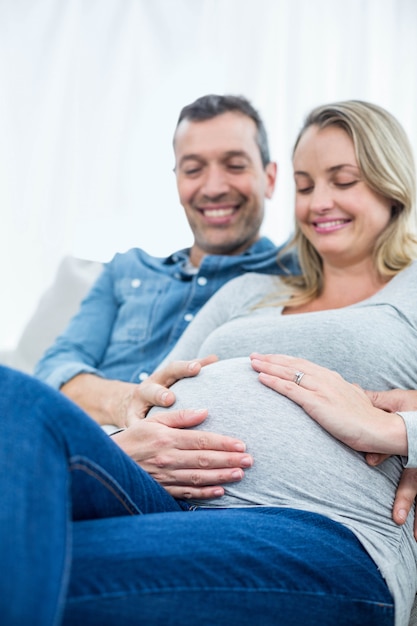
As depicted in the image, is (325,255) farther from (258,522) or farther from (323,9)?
(323,9)

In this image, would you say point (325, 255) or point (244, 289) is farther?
Answer: point (244, 289)

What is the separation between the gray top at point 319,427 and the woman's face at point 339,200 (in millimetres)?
155

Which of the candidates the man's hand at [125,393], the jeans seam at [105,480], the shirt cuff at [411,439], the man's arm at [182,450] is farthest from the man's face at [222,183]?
the jeans seam at [105,480]

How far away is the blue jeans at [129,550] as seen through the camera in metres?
0.72

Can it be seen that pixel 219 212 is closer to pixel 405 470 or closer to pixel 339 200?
pixel 339 200

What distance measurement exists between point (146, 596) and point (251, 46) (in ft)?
7.36

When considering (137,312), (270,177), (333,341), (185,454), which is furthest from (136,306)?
(185,454)

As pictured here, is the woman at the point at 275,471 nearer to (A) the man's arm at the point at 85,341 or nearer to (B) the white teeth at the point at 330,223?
(B) the white teeth at the point at 330,223

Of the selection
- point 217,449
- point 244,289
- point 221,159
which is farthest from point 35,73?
point 217,449

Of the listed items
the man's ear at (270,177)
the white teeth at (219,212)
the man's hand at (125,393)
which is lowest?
the man's hand at (125,393)

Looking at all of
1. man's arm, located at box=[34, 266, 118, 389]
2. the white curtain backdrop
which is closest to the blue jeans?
man's arm, located at box=[34, 266, 118, 389]

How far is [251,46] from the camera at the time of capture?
259cm

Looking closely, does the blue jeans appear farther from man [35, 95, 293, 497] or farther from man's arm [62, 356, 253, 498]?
man [35, 95, 293, 497]

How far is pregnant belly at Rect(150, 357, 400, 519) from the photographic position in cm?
110
